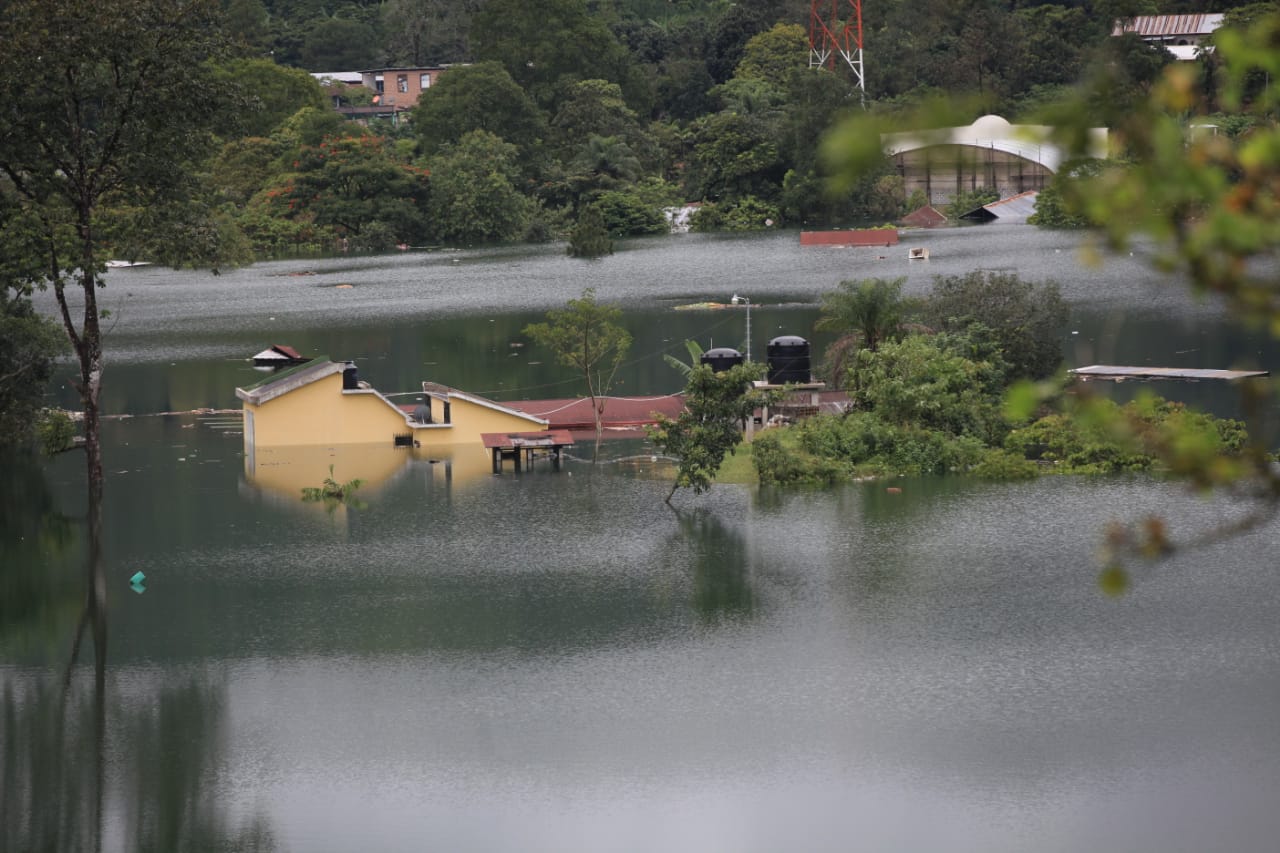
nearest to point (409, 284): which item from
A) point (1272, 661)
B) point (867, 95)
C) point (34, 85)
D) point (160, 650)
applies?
point (867, 95)

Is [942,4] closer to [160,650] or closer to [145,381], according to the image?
[145,381]

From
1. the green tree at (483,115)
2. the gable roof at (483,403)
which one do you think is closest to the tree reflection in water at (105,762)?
the gable roof at (483,403)

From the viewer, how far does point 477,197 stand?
2788 inches

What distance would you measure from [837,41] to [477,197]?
18.7m

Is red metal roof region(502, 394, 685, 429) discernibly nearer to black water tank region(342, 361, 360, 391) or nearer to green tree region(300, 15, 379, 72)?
black water tank region(342, 361, 360, 391)

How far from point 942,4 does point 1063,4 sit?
5704mm

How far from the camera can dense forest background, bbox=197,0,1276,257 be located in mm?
70500

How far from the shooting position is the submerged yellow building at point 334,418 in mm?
27562

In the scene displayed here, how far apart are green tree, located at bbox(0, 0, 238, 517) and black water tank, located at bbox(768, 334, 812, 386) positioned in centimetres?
872

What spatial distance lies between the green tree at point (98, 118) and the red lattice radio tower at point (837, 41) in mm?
51985

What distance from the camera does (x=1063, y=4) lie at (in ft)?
275

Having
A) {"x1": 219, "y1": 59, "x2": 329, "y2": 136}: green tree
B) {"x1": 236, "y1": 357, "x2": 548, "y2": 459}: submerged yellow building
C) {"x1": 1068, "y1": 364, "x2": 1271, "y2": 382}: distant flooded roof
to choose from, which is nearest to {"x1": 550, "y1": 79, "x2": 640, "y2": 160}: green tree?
{"x1": 219, "y1": 59, "x2": 329, "y2": 136}: green tree

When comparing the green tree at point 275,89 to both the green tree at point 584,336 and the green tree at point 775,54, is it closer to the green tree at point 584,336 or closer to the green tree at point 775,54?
the green tree at point 775,54

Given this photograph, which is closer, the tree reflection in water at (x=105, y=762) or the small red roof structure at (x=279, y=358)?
the tree reflection in water at (x=105, y=762)
